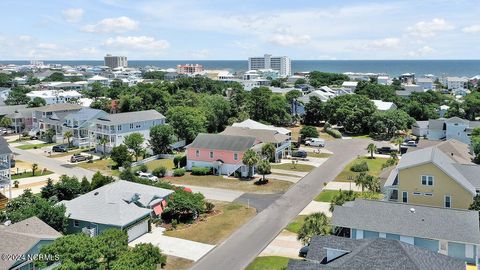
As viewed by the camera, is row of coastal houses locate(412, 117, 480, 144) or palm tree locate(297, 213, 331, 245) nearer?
palm tree locate(297, 213, 331, 245)

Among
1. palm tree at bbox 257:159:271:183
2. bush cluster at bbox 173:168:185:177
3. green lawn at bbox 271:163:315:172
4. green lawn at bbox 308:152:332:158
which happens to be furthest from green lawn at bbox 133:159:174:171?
green lawn at bbox 308:152:332:158

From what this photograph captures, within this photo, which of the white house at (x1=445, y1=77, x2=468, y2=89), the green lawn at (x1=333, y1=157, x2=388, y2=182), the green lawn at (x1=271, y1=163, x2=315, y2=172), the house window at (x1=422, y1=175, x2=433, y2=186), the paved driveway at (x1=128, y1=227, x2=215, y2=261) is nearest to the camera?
the paved driveway at (x1=128, y1=227, x2=215, y2=261)

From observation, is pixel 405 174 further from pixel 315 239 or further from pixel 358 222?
pixel 315 239

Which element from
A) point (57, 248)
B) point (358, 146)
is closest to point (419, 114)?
point (358, 146)

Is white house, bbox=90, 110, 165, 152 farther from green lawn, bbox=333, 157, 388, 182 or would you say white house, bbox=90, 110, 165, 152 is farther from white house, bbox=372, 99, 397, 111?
white house, bbox=372, 99, 397, 111

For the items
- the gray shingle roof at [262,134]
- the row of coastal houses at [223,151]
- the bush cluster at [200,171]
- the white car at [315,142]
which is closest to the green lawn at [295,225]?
the row of coastal houses at [223,151]

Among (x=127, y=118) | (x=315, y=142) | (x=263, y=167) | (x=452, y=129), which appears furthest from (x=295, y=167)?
(x=452, y=129)
